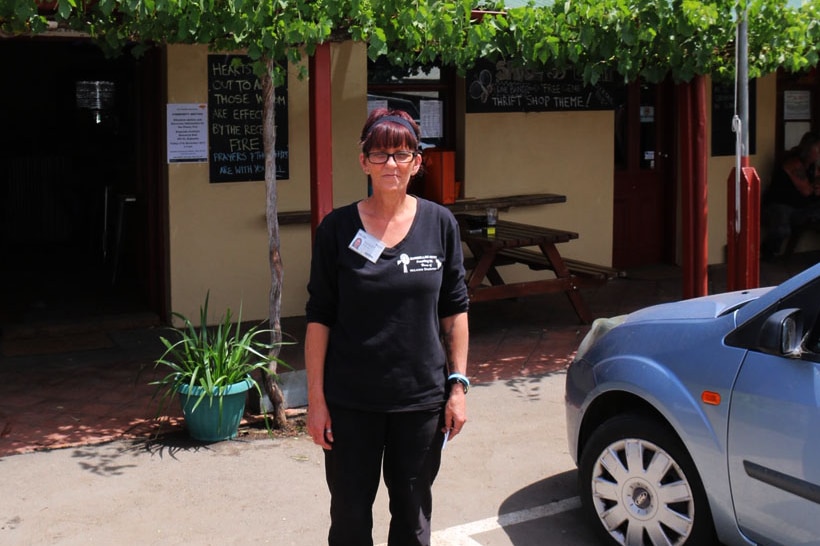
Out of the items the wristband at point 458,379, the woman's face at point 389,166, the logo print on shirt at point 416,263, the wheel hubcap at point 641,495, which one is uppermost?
the woman's face at point 389,166

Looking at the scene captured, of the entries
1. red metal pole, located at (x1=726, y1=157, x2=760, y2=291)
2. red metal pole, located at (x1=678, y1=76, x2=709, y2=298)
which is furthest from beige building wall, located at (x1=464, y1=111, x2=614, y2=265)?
red metal pole, located at (x1=726, y1=157, x2=760, y2=291)

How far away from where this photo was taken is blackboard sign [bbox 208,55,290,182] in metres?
8.80

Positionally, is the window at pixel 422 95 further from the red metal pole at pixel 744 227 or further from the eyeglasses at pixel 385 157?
the eyeglasses at pixel 385 157

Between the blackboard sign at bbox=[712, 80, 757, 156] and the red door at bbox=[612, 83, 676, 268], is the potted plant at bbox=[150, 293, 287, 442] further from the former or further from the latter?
the blackboard sign at bbox=[712, 80, 757, 156]

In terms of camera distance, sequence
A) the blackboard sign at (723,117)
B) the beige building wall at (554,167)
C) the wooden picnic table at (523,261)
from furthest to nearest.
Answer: the blackboard sign at (723,117), the beige building wall at (554,167), the wooden picnic table at (523,261)

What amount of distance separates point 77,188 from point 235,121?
5231 mm

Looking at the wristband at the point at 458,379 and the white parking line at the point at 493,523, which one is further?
the white parking line at the point at 493,523

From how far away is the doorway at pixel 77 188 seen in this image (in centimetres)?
915

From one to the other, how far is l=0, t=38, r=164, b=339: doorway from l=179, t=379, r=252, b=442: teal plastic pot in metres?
3.02

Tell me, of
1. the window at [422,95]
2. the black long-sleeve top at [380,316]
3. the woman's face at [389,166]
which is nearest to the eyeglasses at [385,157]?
the woman's face at [389,166]

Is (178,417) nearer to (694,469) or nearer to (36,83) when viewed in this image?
(694,469)

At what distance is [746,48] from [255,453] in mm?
4047

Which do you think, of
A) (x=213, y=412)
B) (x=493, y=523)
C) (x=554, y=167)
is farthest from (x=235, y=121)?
(x=493, y=523)

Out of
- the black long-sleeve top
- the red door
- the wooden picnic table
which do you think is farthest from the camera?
the red door
